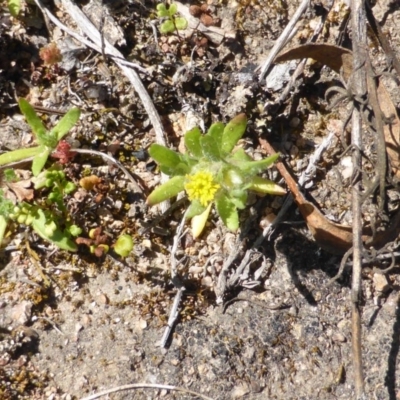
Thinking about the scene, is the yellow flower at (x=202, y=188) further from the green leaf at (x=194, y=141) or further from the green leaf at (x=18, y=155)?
the green leaf at (x=18, y=155)

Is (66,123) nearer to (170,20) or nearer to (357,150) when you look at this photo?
(170,20)

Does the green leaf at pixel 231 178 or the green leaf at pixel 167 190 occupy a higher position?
the green leaf at pixel 231 178

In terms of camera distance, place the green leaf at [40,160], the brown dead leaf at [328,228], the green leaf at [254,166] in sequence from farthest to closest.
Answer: the brown dead leaf at [328,228]
the green leaf at [40,160]
the green leaf at [254,166]

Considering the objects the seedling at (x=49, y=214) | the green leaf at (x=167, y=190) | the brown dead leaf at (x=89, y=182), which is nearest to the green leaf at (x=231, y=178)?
the green leaf at (x=167, y=190)

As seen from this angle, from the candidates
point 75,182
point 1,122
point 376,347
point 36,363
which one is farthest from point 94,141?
point 376,347

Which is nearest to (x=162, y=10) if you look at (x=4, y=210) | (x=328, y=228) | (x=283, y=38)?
(x=283, y=38)

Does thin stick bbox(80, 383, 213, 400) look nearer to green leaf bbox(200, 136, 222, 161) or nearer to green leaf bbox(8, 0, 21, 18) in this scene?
green leaf bbox(200, 136, 222, 161)
